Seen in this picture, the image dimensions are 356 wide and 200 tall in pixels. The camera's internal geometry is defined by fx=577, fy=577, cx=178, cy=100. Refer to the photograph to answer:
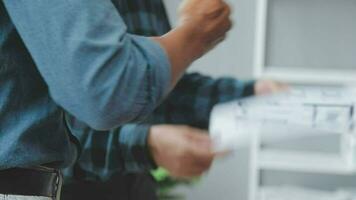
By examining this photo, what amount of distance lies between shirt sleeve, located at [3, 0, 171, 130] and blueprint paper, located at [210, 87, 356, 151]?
0.28 metres

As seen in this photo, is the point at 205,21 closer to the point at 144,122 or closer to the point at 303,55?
the point at 144,122

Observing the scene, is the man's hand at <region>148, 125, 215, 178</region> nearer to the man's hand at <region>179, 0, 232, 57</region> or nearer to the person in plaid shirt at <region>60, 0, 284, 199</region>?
the person in plaid shirt at <region>60, 0, 284, 199</region>

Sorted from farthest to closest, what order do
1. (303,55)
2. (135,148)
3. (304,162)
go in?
(303,55) < (304,162) < (135,148)

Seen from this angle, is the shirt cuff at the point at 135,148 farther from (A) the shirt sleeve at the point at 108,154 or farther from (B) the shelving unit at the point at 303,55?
(B) the shelving unit at the point at 303,55

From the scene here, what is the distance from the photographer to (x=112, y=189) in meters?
1.11

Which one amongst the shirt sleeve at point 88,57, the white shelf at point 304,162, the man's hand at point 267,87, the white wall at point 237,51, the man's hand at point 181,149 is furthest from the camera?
the white wall at point 237,51

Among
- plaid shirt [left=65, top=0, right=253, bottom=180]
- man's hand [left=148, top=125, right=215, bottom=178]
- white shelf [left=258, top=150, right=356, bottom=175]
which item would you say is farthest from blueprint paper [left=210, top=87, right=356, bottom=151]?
white shelf [left=258, top=150, right=356, bottom=175]

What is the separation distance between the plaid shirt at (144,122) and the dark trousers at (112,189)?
28mm

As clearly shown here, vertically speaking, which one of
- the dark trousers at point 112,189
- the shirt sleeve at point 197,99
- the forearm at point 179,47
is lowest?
the dark trousers at point 112,189

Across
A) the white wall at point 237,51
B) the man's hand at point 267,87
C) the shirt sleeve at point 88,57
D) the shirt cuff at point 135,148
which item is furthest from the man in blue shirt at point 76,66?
the white wall at point 237,51

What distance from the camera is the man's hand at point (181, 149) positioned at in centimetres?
86

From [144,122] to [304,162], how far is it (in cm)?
101

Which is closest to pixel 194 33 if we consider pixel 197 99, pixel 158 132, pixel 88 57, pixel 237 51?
pixel 88 57

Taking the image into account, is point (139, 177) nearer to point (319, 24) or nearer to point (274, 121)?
point (274, 121)
